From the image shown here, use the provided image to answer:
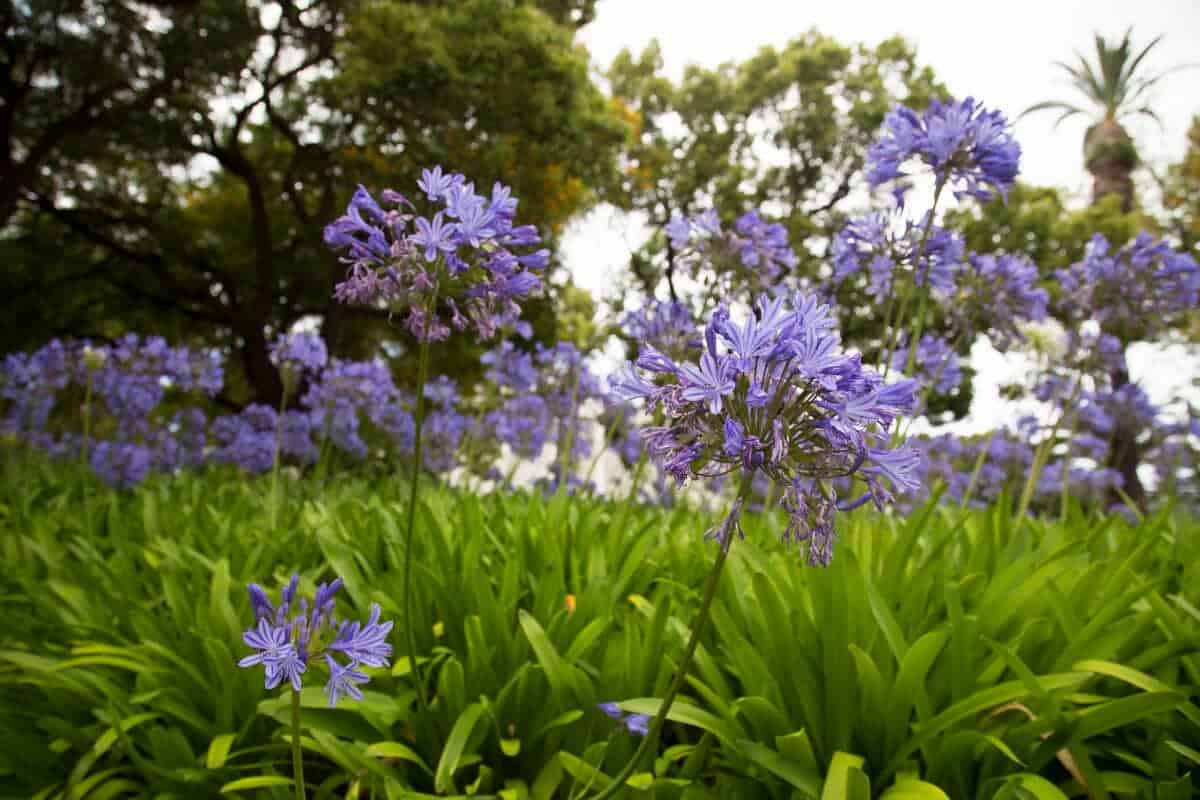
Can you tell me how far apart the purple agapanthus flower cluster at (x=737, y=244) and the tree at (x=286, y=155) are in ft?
19.2

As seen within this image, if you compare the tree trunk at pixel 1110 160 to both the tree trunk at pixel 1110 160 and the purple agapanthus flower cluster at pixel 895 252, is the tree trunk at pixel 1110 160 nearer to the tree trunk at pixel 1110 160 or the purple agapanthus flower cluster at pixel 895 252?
the tree trunk at pixel 1110 160

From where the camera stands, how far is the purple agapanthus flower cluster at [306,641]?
123 centimetres

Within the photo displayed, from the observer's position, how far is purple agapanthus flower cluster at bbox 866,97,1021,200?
222cm

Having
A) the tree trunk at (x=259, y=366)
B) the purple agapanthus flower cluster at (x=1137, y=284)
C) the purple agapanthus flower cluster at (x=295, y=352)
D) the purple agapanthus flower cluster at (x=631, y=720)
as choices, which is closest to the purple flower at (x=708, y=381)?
the purple agapanthus flower cluster at (x=631, y=720)

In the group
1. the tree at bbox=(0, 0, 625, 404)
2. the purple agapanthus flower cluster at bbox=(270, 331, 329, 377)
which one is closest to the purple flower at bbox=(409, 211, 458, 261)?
the purple agapanthus flower cluster at bbox=(270, 331, 329, 377)

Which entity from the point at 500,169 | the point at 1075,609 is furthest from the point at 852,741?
the point at 500,169

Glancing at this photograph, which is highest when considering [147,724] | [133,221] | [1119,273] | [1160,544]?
[133,221]

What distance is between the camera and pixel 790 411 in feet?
3.97

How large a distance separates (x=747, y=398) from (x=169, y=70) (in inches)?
469

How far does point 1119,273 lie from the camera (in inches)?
134

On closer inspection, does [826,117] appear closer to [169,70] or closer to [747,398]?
[169,70]

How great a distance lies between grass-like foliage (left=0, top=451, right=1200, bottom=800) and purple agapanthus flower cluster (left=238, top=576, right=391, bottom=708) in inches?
22.8

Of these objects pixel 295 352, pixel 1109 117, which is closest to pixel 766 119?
pixel 1109 117

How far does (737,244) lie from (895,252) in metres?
0.54
